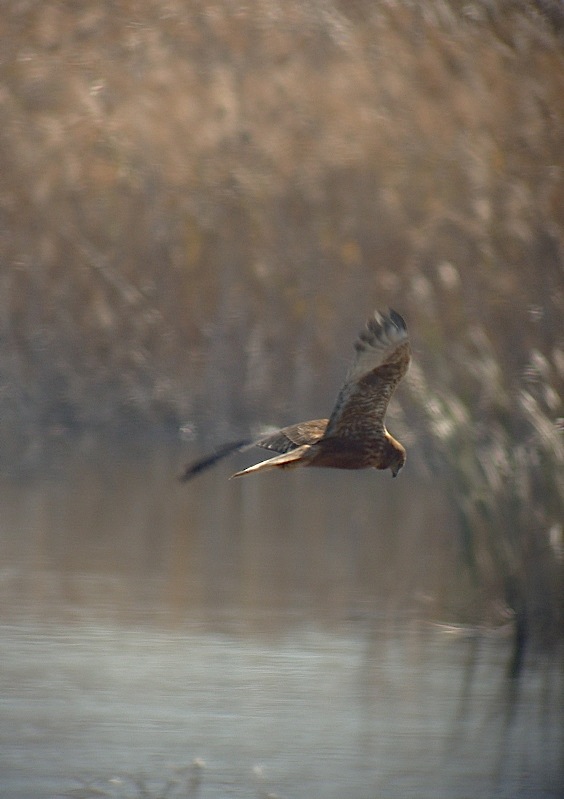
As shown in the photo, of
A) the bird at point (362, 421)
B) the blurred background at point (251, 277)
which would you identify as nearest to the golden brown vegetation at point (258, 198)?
the blurred background at point (251, 277)

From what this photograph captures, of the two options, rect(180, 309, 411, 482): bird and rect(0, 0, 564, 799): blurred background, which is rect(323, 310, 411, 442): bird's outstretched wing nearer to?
rect(180, 309, 411, 482): bird

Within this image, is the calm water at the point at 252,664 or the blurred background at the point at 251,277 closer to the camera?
the calm water at the point at 252,664

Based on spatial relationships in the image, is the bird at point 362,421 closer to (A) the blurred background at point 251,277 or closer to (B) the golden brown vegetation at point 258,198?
(A) the blurred background at point 251,277

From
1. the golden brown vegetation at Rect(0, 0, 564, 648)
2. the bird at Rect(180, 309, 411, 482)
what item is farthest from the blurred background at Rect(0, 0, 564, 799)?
the bird at Rect(180, 309, 411, 482)

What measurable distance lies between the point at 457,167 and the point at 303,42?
92 cm

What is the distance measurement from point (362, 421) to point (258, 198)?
433 centimetres

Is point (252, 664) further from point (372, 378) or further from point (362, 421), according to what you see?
point (372, 378)

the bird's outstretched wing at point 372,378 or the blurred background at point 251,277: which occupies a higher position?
the bird's outstretched wing at point 372,378

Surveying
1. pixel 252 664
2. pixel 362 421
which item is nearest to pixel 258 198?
pixel 252 664

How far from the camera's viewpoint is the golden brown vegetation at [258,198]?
852 cm

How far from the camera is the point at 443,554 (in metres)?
7.30

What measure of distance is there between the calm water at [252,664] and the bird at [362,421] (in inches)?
30.9

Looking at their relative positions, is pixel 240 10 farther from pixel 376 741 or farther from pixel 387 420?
pixel 376 741

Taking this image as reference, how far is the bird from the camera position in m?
4.28
